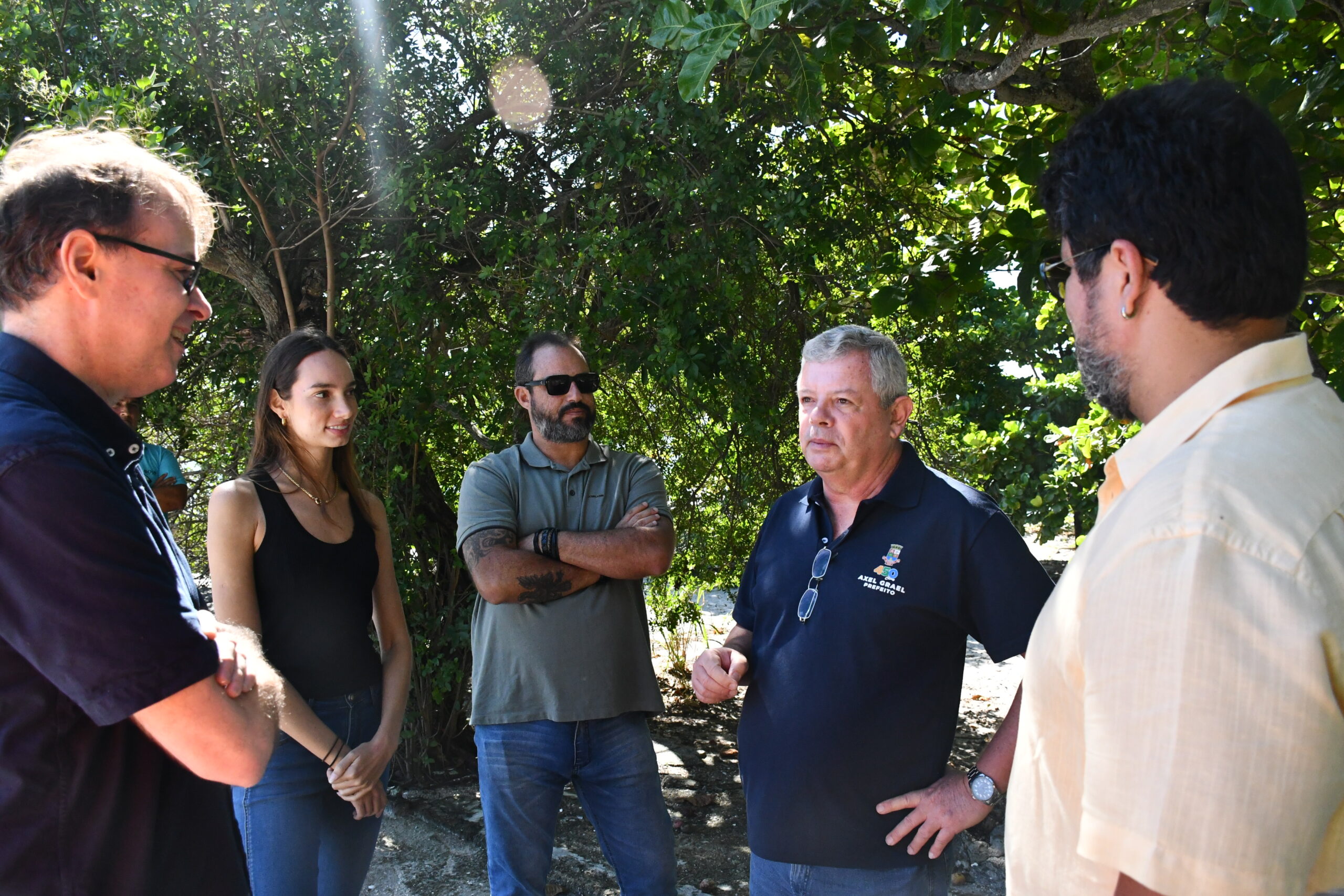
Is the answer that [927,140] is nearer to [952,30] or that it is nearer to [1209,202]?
[952,30]

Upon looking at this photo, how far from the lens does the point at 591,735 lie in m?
3.19

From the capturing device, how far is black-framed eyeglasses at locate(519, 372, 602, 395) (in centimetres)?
351

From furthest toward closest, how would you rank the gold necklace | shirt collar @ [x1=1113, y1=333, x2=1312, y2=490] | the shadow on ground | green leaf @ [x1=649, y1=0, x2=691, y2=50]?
the shadow on ground → the gold necklace → green leaf @ [x1=649, y1=0, x2=691, y2=50] → shirt collar @ [x1=1113, y1=333, x2=1312, y2=490]

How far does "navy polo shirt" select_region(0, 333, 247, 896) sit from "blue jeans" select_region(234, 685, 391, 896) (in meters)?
1.23

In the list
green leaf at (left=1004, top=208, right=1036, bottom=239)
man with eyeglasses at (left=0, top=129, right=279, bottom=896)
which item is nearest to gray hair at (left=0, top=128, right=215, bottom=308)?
man with eyeglasses at (left=0, top=129, right=279, bottom=896)

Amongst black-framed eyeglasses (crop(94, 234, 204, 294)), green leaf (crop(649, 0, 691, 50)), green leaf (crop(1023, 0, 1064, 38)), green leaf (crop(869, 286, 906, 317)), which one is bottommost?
black-framed eyeglasses (crop(94, 234, 204, 294))

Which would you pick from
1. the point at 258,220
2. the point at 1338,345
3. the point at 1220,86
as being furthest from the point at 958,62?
the point at 258,220

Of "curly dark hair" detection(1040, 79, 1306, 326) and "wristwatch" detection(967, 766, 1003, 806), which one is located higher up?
"curly dark hair" detection(1040, 79, 1306, 326)

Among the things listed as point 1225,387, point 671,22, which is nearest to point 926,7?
point 671,22

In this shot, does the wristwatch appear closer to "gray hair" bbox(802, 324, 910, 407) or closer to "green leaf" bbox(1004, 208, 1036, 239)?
"gray hair" bbox(802, 324, 910, 407)

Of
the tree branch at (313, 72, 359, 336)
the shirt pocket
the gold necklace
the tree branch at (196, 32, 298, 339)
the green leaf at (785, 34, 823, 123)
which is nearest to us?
the gold necklace

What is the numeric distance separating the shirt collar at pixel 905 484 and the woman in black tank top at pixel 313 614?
166 centimetres

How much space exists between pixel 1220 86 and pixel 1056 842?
3.51ft

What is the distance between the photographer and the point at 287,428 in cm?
312
